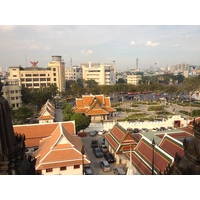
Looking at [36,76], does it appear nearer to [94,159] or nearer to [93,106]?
[93,106]

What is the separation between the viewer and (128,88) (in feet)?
180

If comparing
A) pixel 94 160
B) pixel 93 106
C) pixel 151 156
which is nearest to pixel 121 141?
pixel 94 160

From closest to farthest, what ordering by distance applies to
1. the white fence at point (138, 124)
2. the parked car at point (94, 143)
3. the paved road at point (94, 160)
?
the paved road at point (94, 160) → the parked car at point (94, 143) → the white fence at point (138, 124)

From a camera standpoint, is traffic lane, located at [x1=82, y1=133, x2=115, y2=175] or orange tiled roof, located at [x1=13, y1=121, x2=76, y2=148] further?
orange tiled roof, located at [x1=13, y1=121, x2=76, y2=148]

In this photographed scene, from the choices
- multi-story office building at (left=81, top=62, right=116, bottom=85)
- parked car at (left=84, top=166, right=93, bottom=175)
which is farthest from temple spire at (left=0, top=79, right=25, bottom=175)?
multi-story office building at (left=81, top=62, right=116, bottom=85)

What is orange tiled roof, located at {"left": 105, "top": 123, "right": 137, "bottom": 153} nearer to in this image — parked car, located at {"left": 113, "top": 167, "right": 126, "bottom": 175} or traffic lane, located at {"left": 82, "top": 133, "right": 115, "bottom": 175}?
parked car, located at {"left": 113, "top": 167, "right": 126, "bottom": 175}

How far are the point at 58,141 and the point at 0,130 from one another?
338 inches

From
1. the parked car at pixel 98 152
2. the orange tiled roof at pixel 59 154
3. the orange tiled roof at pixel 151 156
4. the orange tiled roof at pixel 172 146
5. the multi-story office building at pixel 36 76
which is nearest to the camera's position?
the orange tiled roof at pixel 151 156

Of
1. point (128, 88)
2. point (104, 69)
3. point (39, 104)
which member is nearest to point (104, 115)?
point (39, 104)

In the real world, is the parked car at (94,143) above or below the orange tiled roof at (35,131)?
below

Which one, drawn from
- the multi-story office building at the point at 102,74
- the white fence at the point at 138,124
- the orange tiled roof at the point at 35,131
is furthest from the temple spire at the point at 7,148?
the multi-story office building at the point at 102,74

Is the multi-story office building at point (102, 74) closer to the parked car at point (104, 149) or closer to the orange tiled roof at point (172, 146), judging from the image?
the parked car at point (104, 149)
